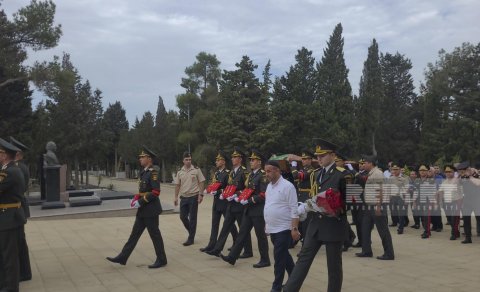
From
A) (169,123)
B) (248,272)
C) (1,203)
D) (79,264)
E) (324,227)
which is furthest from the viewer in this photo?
(169,123)

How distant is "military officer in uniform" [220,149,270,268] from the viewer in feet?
23.5

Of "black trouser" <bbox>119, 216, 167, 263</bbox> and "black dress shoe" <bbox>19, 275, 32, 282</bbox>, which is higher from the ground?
"black trouser" <bbox>119, 216, 167, 263</bbox>

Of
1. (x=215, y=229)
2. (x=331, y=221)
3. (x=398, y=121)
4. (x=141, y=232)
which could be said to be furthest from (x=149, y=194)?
(x=398, y=121)

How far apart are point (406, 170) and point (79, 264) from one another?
43.3ft

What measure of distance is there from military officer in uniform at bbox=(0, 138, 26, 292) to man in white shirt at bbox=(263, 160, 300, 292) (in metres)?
3.13

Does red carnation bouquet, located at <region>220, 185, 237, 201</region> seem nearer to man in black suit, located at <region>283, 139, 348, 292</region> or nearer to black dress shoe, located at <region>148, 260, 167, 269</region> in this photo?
black dress shoe, located at <region>148, 260, 167, 269</region>

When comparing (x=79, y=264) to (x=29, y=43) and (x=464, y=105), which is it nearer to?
(x=29, y=43)

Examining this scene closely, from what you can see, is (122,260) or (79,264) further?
(79,264)

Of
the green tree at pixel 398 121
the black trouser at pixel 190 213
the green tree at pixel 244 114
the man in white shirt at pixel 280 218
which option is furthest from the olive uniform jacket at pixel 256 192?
the green tree at pixel 398 121

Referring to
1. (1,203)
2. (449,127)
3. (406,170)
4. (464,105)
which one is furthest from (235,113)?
(1,203)

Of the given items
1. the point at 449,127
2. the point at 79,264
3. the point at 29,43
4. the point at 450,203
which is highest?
the point at 29,43

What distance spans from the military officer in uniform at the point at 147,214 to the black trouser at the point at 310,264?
2986 mm

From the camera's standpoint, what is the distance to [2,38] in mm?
24219

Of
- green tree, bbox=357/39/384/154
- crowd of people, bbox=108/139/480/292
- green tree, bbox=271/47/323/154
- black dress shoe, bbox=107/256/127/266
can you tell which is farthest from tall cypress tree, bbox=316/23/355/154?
black dress shoe, bbox=107/256/127/266
